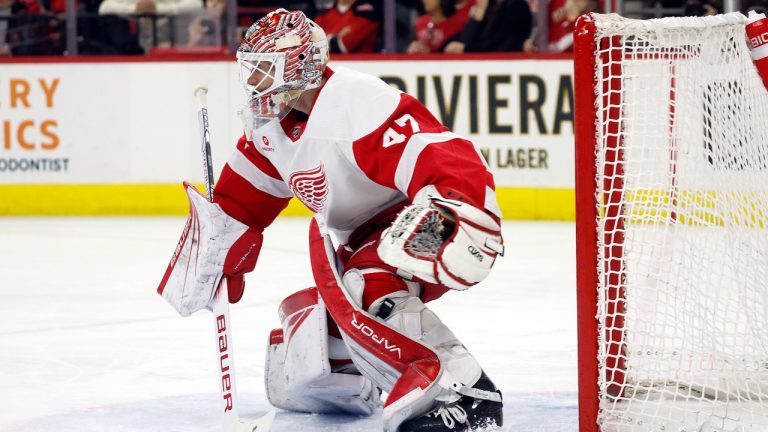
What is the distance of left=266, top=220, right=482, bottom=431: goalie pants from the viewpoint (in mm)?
2375

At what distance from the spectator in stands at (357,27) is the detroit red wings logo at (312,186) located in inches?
168

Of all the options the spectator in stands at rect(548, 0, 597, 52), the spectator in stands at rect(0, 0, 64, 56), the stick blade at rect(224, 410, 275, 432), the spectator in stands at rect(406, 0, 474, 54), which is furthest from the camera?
the spectator in stands at rect(0, 0, 64, 56)

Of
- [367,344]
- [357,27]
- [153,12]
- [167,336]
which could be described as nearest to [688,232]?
[367,344]

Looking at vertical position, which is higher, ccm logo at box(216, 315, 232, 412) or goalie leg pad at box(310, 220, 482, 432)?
goalie leg pad at box(310, 220, 482, 432)

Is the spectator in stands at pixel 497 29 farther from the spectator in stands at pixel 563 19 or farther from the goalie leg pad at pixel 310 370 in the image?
the goalie leg pad at pixel 310 370

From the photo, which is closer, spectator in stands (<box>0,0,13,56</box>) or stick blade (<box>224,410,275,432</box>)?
stick blade (<box>224,410,275,432</box>)

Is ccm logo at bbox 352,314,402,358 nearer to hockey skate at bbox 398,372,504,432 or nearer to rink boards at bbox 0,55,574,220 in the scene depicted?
hockey skate at bbox 398,372,504,432

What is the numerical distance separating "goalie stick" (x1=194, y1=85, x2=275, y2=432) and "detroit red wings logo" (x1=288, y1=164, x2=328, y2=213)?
0.55 ft

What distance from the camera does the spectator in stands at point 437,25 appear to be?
22.0 feet

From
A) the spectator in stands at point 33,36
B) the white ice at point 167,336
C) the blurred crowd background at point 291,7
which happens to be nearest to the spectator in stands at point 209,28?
the blurred crowd background at point 291,7

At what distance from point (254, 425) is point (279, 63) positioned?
68 centimetres

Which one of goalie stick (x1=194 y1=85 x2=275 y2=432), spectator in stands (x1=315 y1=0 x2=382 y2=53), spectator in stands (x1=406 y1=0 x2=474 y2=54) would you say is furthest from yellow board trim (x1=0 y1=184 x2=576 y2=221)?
goalie stick (x1=194 y1=85 x2=275 y2=432)

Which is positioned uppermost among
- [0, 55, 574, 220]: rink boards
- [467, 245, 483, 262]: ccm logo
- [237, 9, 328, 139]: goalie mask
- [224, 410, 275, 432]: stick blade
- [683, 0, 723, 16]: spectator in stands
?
[237, 9, 328, 139]: goalie mask

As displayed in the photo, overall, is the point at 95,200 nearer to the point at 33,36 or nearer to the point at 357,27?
the point at 33,36
